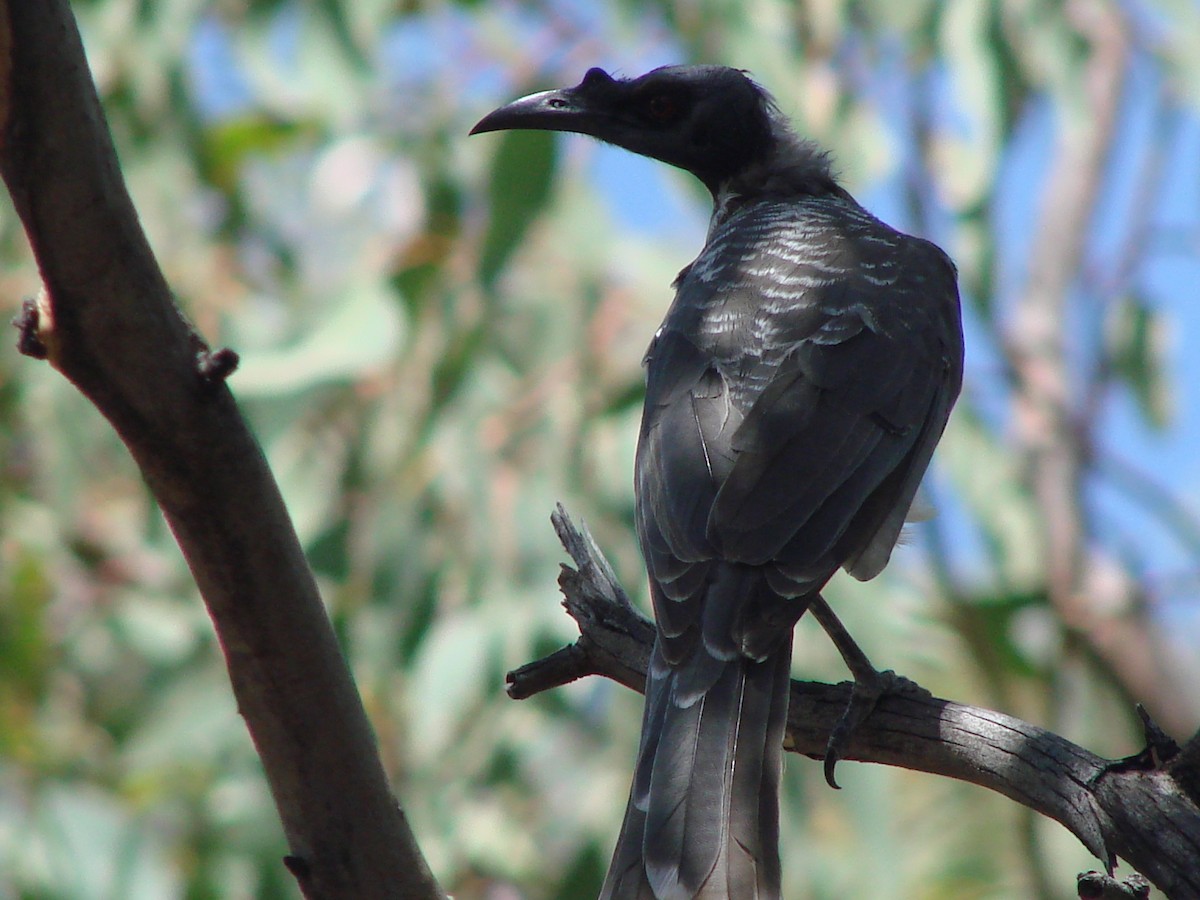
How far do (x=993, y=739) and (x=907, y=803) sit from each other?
5619mm

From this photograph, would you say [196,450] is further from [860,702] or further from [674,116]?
[674,116]

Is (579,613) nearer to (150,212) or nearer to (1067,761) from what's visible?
(1067,761)

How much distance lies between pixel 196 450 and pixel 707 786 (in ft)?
3.15

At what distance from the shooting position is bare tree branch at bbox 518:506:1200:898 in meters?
2.23

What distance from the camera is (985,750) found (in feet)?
8.13

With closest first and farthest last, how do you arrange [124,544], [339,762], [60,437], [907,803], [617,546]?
1. [339,762]
2. [617,546]
3. [60,437]
4. [124,544]
5. [907,803]

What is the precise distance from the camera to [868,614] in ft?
15.8

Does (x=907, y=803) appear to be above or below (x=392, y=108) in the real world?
below

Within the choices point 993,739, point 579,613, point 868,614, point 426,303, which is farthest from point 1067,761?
point 426,303

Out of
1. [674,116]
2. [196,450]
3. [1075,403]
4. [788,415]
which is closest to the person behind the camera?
[196,450]

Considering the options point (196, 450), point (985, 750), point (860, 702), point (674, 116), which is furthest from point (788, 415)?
point (674, 116)

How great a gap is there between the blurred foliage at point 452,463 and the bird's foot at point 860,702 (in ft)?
6.46

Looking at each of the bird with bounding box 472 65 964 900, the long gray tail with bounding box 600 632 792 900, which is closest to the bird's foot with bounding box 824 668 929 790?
the bird with bounding box 472 65 964 900

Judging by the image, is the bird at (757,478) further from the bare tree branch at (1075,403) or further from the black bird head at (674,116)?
the bare tree branch at (1075,403)
